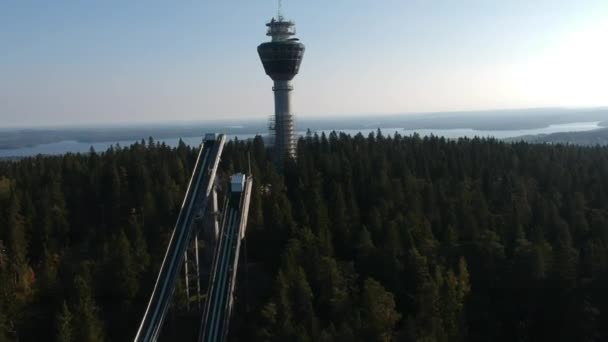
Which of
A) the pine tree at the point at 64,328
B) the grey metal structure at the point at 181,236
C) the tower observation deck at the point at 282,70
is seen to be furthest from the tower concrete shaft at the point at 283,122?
the pine tree at the point at 64,328

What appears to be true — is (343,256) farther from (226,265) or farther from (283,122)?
(283,122)

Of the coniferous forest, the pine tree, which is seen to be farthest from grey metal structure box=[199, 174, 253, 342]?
the pine tree

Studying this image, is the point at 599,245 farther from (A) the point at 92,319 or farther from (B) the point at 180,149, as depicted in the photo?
(B) the point at 180,149

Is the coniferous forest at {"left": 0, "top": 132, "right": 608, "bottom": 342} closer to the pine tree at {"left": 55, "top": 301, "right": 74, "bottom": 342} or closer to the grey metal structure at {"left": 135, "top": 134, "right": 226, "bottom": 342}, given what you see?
the pine tree at {"left": 55, "top": 301, "right": 74, "bottom": 342}

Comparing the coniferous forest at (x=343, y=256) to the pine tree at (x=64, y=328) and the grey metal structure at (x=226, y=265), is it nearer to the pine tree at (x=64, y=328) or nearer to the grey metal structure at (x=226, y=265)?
the pine tree at (x=64, y=328)

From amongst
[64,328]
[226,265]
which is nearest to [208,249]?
[226,265]

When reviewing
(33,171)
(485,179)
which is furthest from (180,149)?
(485,179)
